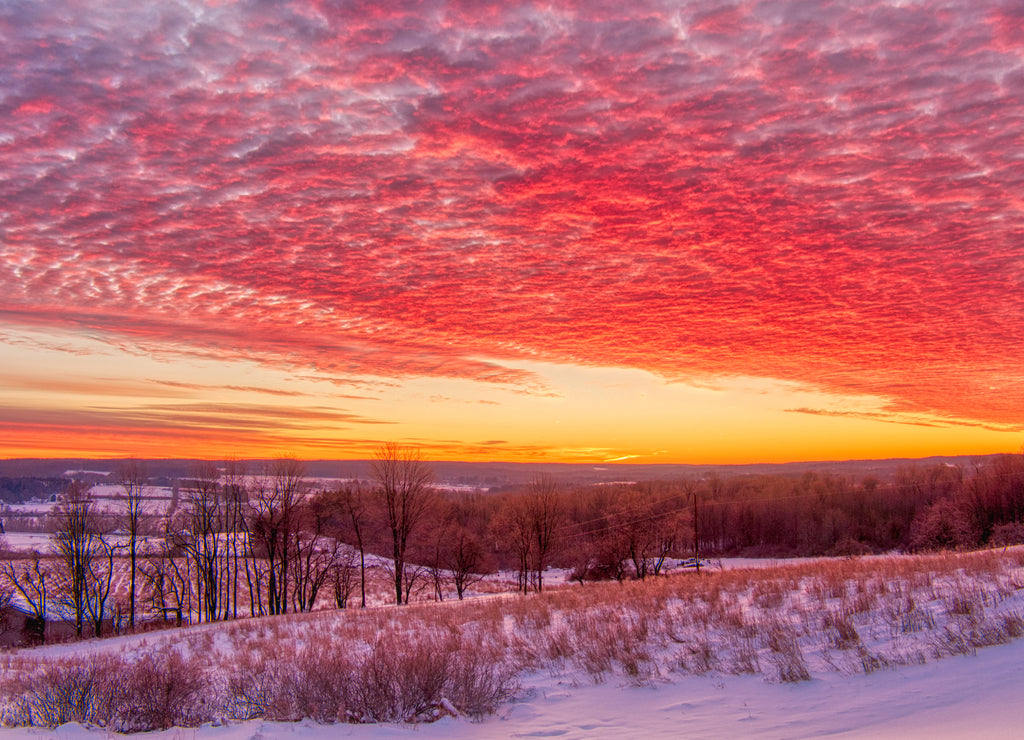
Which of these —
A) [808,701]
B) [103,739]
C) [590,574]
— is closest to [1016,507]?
[590,574]

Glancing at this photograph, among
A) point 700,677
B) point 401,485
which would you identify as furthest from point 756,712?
point 401,485

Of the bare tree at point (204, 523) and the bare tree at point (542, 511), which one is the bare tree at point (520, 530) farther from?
the bare tree at point (204, 523)

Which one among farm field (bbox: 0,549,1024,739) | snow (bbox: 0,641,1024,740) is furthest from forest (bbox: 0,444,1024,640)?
snow (bbox: 0,641,1024,740)

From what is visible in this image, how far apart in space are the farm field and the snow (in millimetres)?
29

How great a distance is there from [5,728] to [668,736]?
7.48 meters

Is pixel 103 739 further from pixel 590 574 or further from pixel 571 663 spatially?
pixel 590 574

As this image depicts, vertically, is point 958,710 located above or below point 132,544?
above

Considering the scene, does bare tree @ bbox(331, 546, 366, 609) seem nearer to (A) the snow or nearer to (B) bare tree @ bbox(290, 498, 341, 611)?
(B) bare tree @ bbox(290, 498, 341, 611)

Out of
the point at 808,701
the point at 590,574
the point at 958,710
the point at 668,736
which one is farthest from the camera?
the point at 590,574

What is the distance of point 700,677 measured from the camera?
873 centimetres

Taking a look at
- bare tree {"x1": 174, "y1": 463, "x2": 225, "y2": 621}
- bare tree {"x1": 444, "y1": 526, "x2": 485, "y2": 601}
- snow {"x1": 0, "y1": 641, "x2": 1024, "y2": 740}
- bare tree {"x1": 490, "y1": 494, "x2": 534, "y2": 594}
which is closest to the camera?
snow {"x1": 0, "y1": 641, "x2": 1024, "y2": 740}

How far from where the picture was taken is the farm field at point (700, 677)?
687cm

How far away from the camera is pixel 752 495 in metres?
108

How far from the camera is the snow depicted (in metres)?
6.24
